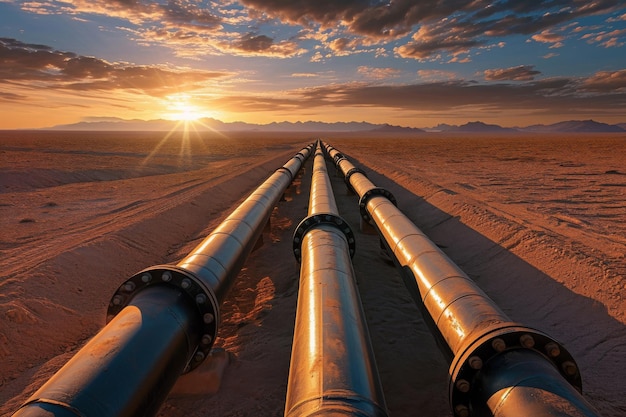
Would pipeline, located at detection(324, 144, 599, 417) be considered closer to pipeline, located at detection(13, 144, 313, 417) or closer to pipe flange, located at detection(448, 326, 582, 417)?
pipe flange, located at detection(448, 326, 582, 417)

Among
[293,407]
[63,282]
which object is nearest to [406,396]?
[293,407]

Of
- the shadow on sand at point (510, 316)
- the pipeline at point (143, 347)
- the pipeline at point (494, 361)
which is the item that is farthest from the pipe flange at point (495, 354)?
the pipeline at point (143, 347)

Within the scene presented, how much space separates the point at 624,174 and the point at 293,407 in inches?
1084

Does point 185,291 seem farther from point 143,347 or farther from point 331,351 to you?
point 331,351

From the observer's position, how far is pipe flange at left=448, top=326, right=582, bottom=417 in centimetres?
312

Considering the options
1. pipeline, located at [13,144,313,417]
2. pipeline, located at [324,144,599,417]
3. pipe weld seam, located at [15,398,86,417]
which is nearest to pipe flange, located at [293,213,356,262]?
pipeline, located at [13,144,313,417]

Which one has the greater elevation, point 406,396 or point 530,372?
point 530,372

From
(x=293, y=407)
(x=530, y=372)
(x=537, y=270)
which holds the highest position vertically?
(x=530, y=372)

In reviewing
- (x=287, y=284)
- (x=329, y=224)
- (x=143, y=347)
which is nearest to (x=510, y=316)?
(x=329, y=224)

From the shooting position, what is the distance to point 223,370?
18.2 feet

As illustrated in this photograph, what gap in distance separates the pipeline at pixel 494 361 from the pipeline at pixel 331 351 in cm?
83

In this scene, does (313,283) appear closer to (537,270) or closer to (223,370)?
→ (223,370)

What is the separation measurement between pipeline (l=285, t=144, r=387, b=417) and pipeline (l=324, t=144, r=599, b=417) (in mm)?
832

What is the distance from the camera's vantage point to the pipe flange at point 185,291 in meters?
4.27
